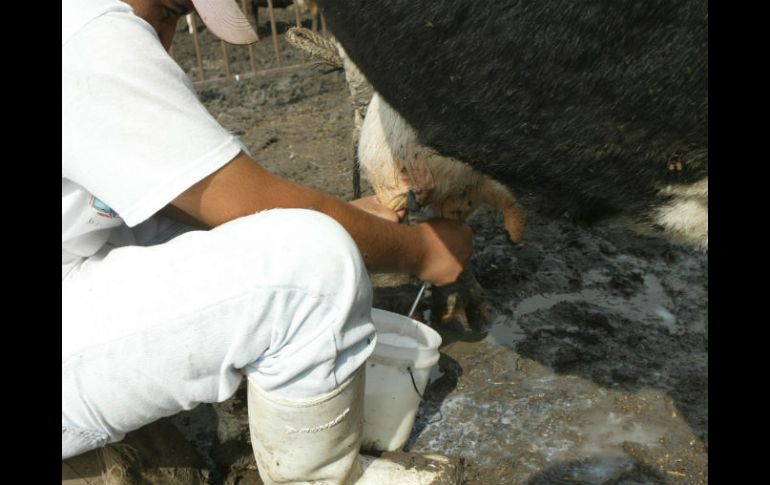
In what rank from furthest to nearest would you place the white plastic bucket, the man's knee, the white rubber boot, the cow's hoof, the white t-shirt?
the cow's hoof, the white plastic bucket, the white rubber boot, the man's knee, the white t-shirt

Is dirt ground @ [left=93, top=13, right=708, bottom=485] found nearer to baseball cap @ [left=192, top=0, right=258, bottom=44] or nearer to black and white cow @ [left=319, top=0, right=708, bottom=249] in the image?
black and white cow @ [left=319, top=0, right=708, bottom=249]

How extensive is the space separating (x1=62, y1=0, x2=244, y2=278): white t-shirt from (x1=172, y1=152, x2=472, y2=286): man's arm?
0.22 ft

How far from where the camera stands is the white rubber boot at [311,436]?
5.67ft

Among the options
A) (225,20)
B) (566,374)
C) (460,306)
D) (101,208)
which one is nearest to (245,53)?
(460,306)

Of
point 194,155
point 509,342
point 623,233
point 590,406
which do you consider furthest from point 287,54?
point 194,155

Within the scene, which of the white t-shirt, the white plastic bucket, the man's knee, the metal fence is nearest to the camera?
the white t-shirt

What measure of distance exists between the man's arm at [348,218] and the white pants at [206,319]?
2.2 inches

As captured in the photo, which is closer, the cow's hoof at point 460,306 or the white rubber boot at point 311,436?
the white rubber boot at point 311,436

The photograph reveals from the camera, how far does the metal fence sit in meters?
5.78

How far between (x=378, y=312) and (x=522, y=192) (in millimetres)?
704

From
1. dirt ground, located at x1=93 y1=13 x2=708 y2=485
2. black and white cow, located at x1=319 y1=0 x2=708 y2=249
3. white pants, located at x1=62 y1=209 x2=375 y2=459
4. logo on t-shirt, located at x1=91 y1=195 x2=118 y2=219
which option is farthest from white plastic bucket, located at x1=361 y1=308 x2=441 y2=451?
logo on t-shirt, located at x1=91 y1=195 x2=118 y2=219

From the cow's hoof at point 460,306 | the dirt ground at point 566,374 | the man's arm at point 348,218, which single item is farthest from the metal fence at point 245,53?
the man's arm at point 348,218

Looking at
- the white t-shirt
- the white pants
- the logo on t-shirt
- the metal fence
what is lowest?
the metal fence

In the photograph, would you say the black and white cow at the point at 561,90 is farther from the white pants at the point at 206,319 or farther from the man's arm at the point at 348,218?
the white pants at the point at 206,319
